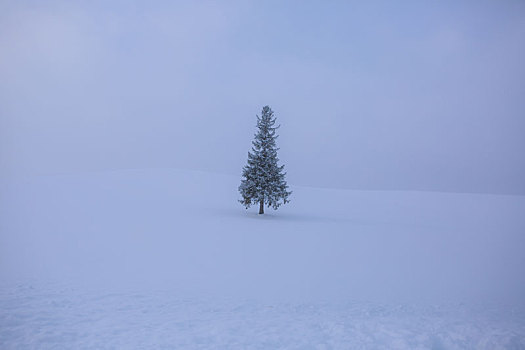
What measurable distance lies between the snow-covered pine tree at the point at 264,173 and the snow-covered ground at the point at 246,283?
3723mm

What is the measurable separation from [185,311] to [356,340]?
4.28 meters

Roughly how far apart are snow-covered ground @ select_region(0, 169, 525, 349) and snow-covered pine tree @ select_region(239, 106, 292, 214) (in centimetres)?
372

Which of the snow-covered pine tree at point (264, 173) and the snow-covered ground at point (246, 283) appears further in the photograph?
the snow-covered pine tree at point (264, 173)

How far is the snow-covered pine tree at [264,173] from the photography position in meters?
26.9

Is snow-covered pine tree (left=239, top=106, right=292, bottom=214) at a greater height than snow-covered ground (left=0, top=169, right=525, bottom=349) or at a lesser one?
greater

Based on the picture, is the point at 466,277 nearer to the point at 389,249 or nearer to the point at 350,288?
the point at 389,249

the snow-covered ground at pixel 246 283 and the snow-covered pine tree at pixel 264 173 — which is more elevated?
the snow-covered pine tree at pixel 264 173

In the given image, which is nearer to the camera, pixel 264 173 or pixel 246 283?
pixel 246 283

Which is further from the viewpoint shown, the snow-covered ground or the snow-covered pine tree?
the snow-covered pine tree

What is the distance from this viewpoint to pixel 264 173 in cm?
2703

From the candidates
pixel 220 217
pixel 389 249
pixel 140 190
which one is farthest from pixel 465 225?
pixel 140 190

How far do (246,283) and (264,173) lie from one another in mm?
17077

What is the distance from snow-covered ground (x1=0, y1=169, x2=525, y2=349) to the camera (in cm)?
681

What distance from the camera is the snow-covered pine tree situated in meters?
26.9
